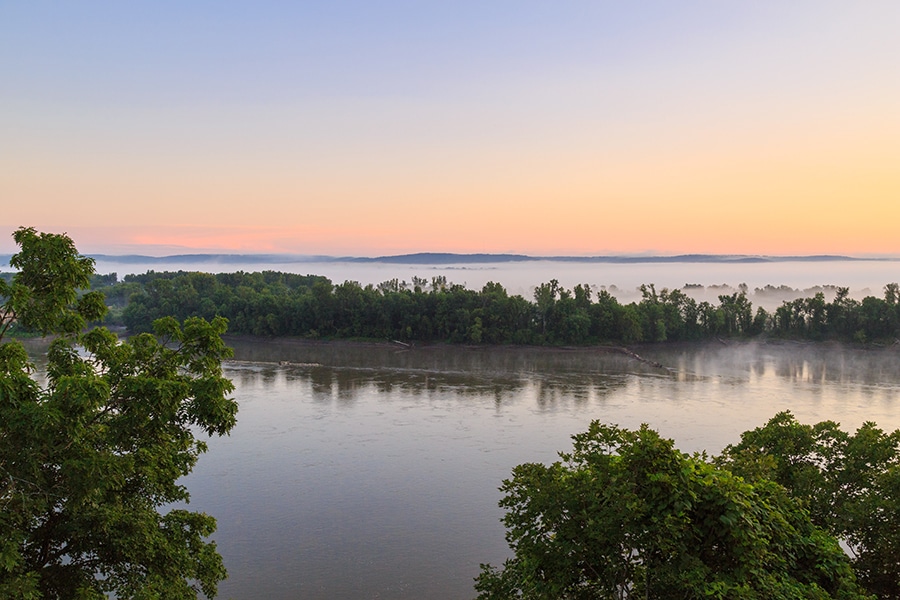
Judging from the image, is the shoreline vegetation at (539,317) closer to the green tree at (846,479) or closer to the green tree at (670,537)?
the green tree at (846,479)

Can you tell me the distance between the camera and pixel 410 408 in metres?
35.4

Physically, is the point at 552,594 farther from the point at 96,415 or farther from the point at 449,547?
the point at 449,547

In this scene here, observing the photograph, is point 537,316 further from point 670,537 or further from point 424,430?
point 670,537

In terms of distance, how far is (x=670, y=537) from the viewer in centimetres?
794

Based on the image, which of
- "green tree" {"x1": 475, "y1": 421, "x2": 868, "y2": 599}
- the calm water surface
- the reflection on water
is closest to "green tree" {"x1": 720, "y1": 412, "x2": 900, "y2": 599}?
"green tree" {"x1": 475, "y1": 421, "x2": 868, "y2": 599}

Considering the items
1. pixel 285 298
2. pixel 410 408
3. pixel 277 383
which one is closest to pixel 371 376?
pixel 277 383

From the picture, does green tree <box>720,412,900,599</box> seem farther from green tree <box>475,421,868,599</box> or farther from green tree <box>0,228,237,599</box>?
green tree <box>0,228,237,599</box>

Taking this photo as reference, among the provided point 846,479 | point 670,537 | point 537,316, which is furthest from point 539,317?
point 670,537

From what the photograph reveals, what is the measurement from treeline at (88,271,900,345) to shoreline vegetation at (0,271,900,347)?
10 centimetres

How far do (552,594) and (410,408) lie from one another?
27236 mm

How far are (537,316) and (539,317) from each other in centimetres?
25

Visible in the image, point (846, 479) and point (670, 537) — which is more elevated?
point (670, 537)

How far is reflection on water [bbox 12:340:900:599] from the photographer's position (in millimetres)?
17359

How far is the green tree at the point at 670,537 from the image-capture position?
24.8 ft
